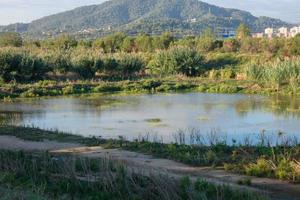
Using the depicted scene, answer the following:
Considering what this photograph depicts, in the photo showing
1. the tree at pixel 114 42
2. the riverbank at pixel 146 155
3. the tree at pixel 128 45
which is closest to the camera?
the riverbank at pixel 146 155

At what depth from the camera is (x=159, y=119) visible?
2133 centimetres

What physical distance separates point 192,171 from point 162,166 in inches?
28.3

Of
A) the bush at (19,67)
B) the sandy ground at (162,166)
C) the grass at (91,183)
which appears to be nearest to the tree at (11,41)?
the bush at (19,67)

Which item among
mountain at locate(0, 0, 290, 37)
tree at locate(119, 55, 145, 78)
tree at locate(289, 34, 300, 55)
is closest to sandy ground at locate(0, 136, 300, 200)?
tree at locate(119, 55, 145, 78)

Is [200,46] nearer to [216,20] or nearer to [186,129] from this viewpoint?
[186,129]

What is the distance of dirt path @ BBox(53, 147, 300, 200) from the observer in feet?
31.8

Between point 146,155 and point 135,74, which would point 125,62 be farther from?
point 146,155

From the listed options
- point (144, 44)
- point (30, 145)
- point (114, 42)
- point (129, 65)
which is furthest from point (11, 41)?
point (30, 145)

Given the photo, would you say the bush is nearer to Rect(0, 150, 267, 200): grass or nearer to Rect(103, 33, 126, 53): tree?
Rect(0, 150, 267, 200): grass

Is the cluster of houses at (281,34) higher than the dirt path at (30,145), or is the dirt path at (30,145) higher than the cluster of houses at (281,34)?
the cluster of houses at (281,34)

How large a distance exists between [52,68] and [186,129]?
70.0 ft

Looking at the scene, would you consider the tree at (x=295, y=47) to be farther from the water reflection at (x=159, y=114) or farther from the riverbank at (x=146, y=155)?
the riverbank at (x=146, y=155)

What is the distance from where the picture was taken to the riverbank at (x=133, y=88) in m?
31.4

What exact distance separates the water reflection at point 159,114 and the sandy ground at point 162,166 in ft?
11.2
